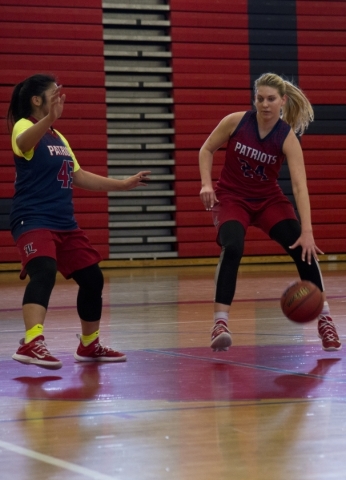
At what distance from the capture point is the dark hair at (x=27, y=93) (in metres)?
4.14

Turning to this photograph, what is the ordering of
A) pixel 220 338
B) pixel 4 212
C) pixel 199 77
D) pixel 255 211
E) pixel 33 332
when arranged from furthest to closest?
pixel 199 77 → pixel 4 212 → pixel 255 211 → pixel 220 338 → pixel 33 332


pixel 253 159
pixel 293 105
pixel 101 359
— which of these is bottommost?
pixel 101 359

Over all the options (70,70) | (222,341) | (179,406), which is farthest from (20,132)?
(70,70)

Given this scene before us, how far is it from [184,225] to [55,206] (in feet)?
27.8

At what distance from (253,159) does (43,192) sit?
1062 mm

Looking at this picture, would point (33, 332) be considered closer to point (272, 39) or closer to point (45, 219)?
point (45, 219)

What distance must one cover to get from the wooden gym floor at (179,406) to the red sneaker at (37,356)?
0.05 meters

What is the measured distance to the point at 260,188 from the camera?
4543 millimetres

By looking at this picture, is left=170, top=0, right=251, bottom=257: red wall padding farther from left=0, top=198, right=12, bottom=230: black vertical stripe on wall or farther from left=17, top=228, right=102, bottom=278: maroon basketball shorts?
left=17, top=228, right=102, bottom=278: maroon basketball shorts

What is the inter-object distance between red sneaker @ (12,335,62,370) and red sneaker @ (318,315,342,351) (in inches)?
49.5

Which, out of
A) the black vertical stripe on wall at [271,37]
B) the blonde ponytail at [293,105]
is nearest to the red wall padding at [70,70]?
the black vertical stripe on wall at [271,37]

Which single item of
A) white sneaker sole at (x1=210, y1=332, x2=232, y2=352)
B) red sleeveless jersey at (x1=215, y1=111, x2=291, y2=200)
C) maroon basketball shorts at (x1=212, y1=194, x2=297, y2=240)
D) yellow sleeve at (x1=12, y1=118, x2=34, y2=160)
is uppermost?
yellow sleeve at (x1=12, y1=118, x2=34, y2=160)

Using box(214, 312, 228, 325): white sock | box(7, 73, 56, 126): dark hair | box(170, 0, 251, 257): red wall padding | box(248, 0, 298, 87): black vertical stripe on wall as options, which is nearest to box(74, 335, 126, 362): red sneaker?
box(214, 312, 228, 325): white sock

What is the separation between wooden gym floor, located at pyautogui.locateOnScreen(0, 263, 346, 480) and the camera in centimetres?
226
